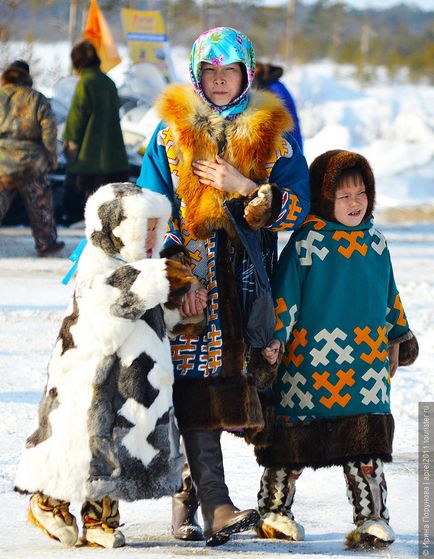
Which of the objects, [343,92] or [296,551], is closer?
[296,551]

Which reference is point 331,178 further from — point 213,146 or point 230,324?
point 230,324

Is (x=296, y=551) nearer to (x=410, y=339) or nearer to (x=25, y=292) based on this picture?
(x=410, y=339)

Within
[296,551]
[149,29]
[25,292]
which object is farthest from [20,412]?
[149,29]

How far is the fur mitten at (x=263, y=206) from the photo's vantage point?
3.89 meters

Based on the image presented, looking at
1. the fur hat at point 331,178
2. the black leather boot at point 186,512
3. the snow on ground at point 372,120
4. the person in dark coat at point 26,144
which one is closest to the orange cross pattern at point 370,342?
the fur hat at point 331,178

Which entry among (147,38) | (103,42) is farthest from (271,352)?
(147,38)

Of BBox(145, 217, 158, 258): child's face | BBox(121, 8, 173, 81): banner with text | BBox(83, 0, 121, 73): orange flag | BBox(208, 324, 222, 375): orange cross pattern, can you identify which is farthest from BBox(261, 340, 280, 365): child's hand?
BBox(121, 8, 173, 81): banner with text

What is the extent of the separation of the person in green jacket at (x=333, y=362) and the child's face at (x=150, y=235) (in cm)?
45

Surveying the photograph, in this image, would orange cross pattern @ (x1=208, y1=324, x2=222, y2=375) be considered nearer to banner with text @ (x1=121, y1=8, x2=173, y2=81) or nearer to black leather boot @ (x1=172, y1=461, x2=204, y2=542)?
black leather boot @ (x1=172, y1=461, x2=204, y2=542)

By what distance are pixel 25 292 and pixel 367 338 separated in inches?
214

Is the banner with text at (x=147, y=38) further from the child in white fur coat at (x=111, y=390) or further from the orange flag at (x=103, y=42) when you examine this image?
the child in white fur coat at (x=111, y=390)

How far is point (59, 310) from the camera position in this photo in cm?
846

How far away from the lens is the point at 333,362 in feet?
13.4

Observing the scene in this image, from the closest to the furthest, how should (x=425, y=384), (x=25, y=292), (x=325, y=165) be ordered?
(x=325, y=165)
(x=425, y=384)
(x=25, y=292)
